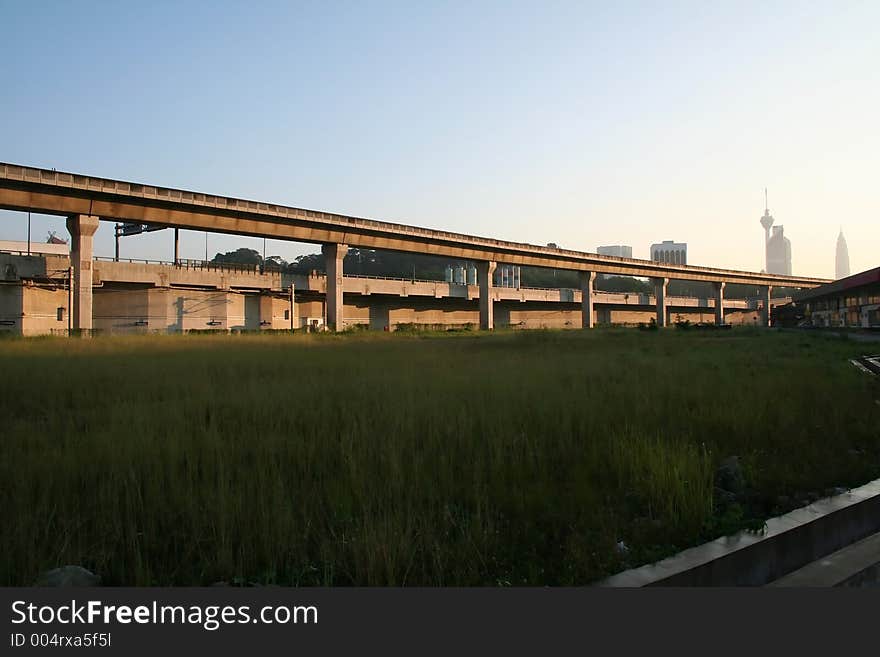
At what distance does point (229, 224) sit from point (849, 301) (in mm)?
70404

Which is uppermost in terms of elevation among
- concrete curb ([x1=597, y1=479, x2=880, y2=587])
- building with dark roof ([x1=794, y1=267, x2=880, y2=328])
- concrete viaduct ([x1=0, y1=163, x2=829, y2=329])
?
concrete viaduct ([x1=0, y1=163, x2=829, y2=329])

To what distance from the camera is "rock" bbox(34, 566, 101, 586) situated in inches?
124

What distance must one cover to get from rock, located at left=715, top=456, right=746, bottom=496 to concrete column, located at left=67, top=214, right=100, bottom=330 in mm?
34070

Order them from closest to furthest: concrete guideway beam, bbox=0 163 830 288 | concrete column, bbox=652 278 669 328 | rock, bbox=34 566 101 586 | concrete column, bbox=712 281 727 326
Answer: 1. rock, bbox=34 566 101 586
2. concrete guideway beam, bbox=0 163 830 288
3. concrete column, bbox=652 278 669 328
4. concrete column, bbox=712 281 727 326

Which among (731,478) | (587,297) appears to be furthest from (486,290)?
(731,478)

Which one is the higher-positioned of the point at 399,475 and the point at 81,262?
the point at 81,262

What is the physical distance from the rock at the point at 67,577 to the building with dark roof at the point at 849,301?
2378 inches

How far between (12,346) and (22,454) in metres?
21.3

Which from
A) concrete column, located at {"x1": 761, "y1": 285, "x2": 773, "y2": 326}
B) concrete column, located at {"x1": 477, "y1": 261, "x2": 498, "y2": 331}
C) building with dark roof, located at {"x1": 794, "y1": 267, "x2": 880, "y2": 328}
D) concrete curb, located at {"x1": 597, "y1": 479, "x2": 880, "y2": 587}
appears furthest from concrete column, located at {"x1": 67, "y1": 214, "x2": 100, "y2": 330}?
concrete column, located at {"x1": 761, "y1": 285, "x2": 773, "y2": 326}

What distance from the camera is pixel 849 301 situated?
215 feet

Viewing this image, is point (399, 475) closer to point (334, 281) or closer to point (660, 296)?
point (334, 281)

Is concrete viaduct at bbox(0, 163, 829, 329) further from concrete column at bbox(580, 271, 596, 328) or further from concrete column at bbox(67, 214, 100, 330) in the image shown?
concrete column at bbox(580, 271, 596, 328)

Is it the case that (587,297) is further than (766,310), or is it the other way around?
(766,310)

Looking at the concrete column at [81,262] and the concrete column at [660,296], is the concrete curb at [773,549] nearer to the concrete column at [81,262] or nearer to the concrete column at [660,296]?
the concrete column at [81,262]
